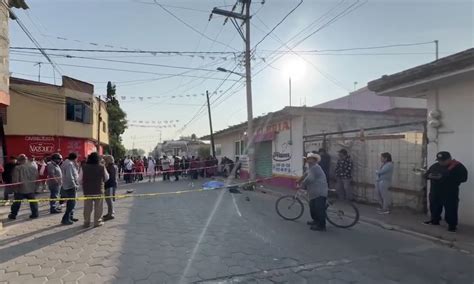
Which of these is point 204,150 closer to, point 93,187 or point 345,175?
point 345,175

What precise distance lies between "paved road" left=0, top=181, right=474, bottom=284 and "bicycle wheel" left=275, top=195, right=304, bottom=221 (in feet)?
0.69

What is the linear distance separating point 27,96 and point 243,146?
580 inches

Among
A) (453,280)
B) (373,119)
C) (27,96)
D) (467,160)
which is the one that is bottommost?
(453,280)

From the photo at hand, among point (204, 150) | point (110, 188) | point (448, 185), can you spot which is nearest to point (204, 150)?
point (204, 150)

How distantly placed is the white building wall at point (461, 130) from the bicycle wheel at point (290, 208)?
3531 mm

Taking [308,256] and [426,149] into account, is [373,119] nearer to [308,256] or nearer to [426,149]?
[426,149]

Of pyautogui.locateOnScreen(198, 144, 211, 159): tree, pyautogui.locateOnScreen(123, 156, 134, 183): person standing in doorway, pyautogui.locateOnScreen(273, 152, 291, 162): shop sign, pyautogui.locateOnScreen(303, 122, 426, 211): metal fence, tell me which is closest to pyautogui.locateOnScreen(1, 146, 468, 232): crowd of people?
pyautogui.locateOnScreen(303, 122, 426, 211): metal fence

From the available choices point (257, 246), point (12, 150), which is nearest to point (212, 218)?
point (257, 246)

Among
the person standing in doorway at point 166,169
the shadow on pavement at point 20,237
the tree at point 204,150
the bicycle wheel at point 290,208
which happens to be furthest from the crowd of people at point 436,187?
the tree at point 204,150

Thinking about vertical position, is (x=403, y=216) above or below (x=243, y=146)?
below

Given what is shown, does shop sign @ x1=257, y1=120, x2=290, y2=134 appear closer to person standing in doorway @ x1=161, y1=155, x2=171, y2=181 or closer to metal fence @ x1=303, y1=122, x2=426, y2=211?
metal fence @ x1=303, y1=122, x2=426, y2=211

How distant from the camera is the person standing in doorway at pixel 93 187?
8.54 meters

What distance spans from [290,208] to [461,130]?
426cm

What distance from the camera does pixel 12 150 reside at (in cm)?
2475
